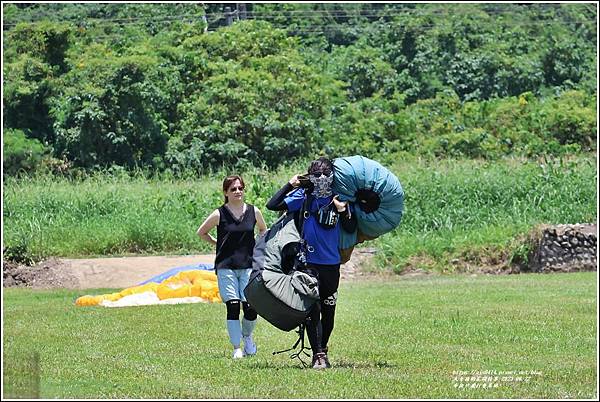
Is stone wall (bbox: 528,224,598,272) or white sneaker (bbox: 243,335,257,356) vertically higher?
white sneaker (bbox: 243,335,257,356)

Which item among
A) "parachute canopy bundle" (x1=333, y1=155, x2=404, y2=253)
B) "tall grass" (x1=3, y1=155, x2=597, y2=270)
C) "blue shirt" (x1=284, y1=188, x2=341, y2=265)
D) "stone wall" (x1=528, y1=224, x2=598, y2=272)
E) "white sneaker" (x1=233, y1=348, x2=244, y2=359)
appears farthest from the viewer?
"tall grass" (x1=3, y1=155, x2=597, y2=270)

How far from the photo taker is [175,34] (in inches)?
1796

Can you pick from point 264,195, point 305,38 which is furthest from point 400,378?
point 305,38

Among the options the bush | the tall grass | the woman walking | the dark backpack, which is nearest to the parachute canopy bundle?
the dark backpack

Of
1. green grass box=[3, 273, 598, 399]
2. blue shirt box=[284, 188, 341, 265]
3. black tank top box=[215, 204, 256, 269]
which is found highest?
blue shirt box=[284, 188, 341, 265]

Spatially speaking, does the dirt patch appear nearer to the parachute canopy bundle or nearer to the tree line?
the parachute canopy bundle

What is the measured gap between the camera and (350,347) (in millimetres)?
11109

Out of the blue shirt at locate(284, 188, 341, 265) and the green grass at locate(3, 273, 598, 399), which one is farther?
the blue shirt at locate(284, 188, 341, 265)

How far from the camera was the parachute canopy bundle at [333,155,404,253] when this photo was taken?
30.7 ft

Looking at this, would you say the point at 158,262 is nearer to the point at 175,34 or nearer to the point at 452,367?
the point at 452,367

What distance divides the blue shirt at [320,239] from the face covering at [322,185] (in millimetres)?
42

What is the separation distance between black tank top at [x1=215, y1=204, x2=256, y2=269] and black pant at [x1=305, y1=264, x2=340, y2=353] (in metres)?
1.44

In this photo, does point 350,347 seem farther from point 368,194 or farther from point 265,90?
point 265,90

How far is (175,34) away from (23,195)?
18.0 m
